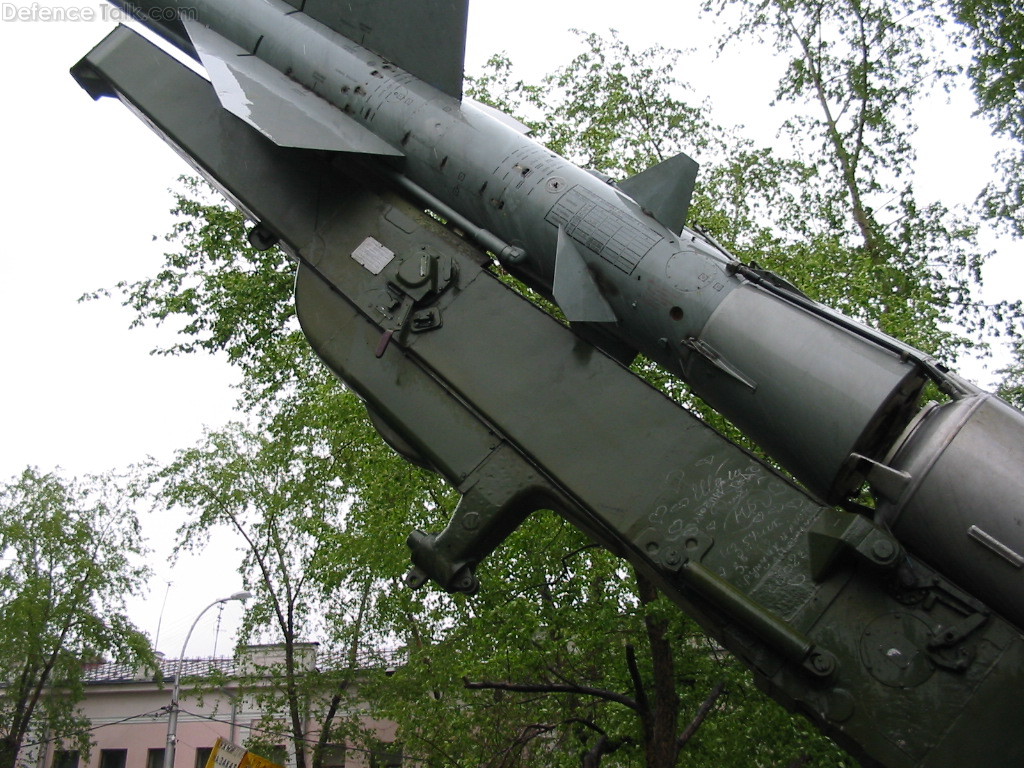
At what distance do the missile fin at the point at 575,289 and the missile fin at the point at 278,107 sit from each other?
1058 mm

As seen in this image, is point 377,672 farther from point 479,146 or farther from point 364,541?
point 479,146

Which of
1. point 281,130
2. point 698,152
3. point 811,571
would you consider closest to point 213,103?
→ point 281,130

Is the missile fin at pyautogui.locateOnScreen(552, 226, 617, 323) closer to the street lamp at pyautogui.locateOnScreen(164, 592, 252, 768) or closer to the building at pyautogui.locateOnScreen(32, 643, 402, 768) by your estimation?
the street lamp at pyautogui.locateOnScreen(164, 592, 252, 768)

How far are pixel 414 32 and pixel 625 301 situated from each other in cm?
214

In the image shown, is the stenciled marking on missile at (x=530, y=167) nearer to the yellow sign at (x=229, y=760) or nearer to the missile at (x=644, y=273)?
the missile at (x=644, y=273)

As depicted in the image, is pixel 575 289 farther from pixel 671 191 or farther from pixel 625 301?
pixel 671 191

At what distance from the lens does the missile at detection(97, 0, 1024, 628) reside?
2.46 metres

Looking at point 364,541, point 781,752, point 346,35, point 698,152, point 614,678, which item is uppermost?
point 698,152

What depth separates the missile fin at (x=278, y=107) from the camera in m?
3.64

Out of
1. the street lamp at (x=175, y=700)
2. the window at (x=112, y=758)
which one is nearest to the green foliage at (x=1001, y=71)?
the street lamp at (x=175, y=700)

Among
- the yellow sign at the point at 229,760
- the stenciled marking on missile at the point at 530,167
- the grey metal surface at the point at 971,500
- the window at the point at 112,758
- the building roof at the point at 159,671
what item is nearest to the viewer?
the grey metal surface at the point at 971,500

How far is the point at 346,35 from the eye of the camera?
4574mm

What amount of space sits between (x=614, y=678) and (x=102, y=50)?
22.6ft

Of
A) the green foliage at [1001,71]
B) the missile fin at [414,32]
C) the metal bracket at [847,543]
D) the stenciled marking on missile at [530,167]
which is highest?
the green foliage at [1001,71]
